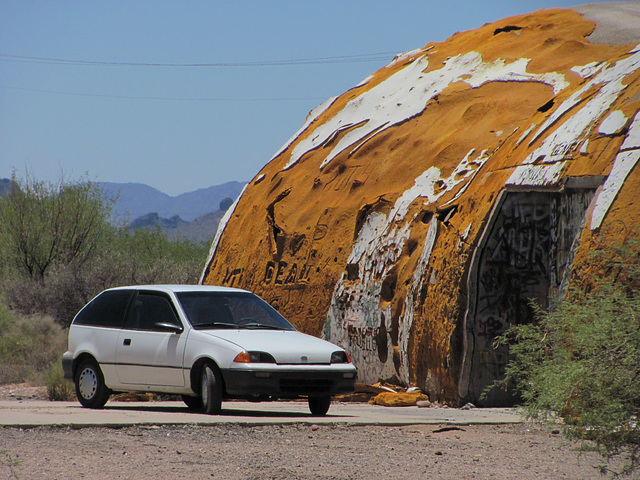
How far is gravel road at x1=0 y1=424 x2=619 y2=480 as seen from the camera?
727 cm

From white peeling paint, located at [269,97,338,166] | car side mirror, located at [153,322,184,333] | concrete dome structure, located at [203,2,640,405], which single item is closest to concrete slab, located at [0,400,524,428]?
car side mirror, located at [153,322,184,333]

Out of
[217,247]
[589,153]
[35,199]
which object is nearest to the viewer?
[589,153]

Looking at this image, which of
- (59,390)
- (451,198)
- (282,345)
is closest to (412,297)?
(451,198)

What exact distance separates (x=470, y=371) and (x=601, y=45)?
5.77 m

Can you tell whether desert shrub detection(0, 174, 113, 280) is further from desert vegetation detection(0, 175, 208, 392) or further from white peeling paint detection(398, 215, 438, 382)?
white peeling paint detection(398, 215, 438, 382)

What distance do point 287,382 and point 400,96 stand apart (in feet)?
26.6

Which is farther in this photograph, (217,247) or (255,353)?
(217,247)

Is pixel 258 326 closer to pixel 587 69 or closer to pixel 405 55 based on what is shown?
pixel 587 69

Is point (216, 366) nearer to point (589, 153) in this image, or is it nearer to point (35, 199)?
point (589, 153)

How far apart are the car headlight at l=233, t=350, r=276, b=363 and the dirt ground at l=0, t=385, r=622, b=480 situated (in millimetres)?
928

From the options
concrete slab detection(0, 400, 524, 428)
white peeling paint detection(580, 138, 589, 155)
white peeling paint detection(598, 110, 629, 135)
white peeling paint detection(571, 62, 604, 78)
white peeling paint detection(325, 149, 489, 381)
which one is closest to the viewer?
concrete slab detection(0, 400, 524, 428)

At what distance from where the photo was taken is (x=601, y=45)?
50.2ft

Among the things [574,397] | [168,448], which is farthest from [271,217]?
[574,397]

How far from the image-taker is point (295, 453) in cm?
817
